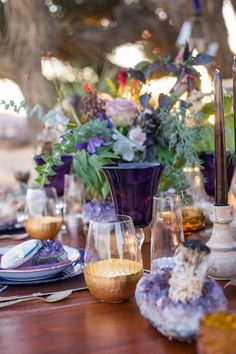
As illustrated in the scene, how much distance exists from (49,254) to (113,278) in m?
0.21

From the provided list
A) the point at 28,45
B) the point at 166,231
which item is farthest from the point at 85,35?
the point at 166,231

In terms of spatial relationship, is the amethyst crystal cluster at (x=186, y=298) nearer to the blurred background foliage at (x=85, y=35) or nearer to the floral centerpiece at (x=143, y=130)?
the floral centerpiece at (x=143, y=130)

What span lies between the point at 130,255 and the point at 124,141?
491 millimetres

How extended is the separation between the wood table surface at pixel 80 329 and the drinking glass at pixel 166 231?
12cm

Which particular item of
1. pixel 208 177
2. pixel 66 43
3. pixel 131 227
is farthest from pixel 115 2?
pixel 131 227

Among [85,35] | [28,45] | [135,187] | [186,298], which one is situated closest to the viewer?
[186,298]

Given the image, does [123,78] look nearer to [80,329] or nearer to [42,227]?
[42,227]

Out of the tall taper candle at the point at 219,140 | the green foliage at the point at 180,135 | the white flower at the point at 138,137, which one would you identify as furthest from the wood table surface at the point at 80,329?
the white flower at the point at 138,137

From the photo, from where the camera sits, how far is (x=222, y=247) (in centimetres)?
99

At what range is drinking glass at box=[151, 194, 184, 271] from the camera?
98 centimetres

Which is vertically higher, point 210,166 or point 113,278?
point 210,166

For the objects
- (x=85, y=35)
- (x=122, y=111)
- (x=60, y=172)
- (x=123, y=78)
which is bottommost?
(x=60, y=172)

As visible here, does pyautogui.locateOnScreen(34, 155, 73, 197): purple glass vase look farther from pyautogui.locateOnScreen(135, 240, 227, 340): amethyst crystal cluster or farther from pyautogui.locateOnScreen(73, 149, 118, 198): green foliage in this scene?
pyautogui.locateOnScreen(135, 240, 227, 340): amethyst crystal cluster

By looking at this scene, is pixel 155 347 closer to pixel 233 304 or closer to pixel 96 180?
pixel 233 304
